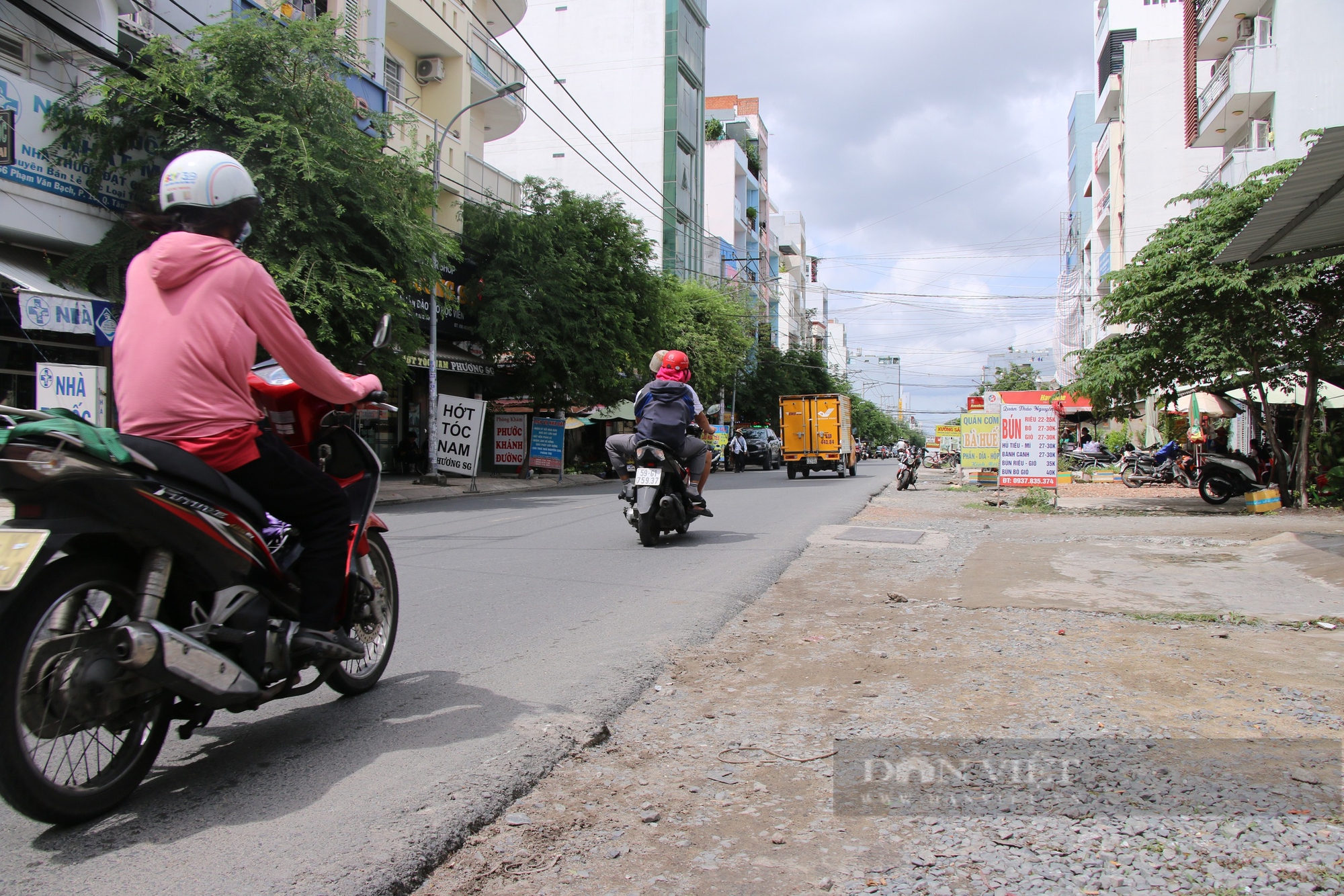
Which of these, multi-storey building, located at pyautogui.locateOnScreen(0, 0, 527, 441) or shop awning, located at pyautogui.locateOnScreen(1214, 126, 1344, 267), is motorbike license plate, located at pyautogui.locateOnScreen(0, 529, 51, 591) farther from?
multi-storey building, located at pyautogui.locateOnScreen(0, 0, 527, 441)

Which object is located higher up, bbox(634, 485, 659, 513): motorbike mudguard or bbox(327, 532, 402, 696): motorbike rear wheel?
bbox(634, 485, 659, 513): motorbike mudguard

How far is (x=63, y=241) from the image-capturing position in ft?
48.1

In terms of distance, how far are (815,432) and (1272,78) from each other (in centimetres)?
1524

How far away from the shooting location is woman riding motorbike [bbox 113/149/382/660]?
112 inches

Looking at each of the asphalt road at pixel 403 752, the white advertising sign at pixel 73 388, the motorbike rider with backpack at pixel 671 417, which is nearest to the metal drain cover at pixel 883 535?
the motorbike rider with backpack at pixel 671 417

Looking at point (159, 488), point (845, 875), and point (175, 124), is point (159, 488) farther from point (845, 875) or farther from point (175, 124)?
point (175, 124)

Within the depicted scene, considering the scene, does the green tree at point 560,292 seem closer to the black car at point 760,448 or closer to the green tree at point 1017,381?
the black car at point 760,448

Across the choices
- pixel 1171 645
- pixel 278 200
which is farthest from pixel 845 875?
pixel 278 200

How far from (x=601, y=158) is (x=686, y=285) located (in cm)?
1575

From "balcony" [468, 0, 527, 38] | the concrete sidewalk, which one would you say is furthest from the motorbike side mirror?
"balcony" [468, 0, 527, 38]

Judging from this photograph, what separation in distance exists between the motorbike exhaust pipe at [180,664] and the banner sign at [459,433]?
56.4 feet

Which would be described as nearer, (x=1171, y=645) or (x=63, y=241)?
(x=1171, y=645)

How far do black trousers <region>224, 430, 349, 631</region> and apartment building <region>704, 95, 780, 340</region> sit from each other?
55.5m

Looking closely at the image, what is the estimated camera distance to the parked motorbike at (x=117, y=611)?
2371 millimetres
